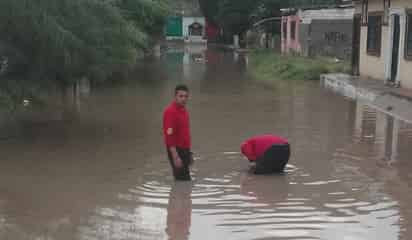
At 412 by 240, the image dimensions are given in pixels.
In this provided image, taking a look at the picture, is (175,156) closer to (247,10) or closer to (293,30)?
(293,30)

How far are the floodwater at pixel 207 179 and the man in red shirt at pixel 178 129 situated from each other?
18.4 inches

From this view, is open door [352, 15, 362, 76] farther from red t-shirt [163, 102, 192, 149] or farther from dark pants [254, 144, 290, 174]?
red t-shirt [163, 102, 192, 149]

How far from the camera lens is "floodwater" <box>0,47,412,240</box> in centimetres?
723

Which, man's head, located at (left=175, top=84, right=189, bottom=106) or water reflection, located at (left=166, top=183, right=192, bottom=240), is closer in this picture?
water reflection, located at (left=166, top=183, right=192, bottom=240)

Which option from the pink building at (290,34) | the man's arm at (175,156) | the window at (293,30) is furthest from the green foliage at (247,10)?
the man's arm at (175,156)

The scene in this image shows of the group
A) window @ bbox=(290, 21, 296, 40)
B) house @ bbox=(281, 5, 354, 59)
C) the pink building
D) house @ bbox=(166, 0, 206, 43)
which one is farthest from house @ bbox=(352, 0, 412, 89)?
house @ bbox=(166, 0, 206, 43)

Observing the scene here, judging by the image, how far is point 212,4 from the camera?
70.8m

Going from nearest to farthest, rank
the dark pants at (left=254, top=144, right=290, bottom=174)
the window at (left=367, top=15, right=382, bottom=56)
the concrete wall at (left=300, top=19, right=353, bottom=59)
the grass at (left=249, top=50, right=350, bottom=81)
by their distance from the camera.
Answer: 1. the dark pants at (left=254, top=144, right=290, bottom=174)
2. the window at (left=367, top=15, right=382, bottom=56)
3. the grass at (left=249, top=50, right=350, bottom=81)
4. the concrete wall at (left=300, top=19, right=353, bottom=59)

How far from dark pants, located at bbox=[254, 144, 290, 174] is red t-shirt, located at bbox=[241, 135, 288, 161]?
75mm

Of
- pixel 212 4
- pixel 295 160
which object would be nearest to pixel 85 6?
pixel 295 160

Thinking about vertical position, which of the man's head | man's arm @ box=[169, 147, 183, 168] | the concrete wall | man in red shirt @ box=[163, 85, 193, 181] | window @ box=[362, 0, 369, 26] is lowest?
man's arm @ box=[169, 147, 183, 168]

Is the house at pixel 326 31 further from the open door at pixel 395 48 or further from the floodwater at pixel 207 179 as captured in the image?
the floodwater at pixel 207 179

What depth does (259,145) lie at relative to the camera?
9.62m

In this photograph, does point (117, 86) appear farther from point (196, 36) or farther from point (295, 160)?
point (196, 36)
